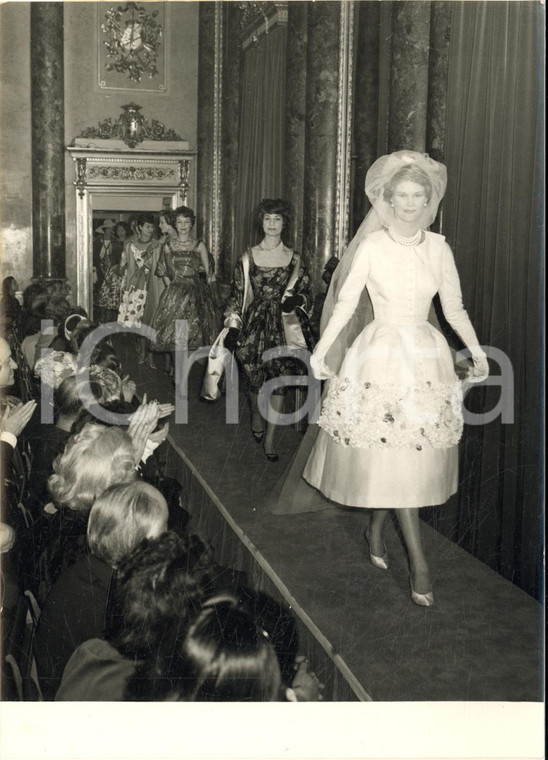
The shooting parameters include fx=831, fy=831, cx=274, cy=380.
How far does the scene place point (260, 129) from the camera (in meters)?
9.95

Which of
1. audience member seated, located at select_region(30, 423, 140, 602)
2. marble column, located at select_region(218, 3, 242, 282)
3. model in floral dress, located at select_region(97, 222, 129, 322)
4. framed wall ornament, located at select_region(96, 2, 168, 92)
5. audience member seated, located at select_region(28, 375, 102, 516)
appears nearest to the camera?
audience member seated, located at select_region(30, 423, 140, 602)

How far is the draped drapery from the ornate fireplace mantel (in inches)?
68.5

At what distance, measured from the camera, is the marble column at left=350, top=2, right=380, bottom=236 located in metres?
9.29

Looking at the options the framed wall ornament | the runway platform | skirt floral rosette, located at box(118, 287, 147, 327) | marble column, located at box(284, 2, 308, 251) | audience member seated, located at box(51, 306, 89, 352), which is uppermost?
the framed wall ornament

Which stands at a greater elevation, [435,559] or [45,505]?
[45,505]

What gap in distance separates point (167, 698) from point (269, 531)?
1.87m

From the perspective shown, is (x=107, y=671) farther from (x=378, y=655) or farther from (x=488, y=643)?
(x=488, y=643)

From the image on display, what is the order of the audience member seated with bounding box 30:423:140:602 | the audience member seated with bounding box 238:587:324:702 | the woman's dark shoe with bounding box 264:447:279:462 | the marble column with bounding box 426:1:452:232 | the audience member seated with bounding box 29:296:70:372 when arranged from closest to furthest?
the audience member seated with bounding box 238:587:324:702 → the audience member seated with bounding box 30:423:140:602 → the marble column with bounding box 426:1:452:232 → the woman's dark shoe with bounding box 264:447:279:462 → the audience member seated with bounding box 29:296:70:372

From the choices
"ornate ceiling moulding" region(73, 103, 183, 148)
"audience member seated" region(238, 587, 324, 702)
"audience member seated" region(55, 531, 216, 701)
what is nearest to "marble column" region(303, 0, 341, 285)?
"audience member seated" region(238, 587, 324, 702)

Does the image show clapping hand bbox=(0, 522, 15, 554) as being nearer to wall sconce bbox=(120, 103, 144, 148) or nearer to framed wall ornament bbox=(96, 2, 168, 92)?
wall sconce bbox=(120, 103, 144, 148)

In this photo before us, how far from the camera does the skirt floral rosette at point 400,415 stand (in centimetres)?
321

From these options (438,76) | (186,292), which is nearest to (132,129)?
(186,292)

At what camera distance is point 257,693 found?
2.06m
